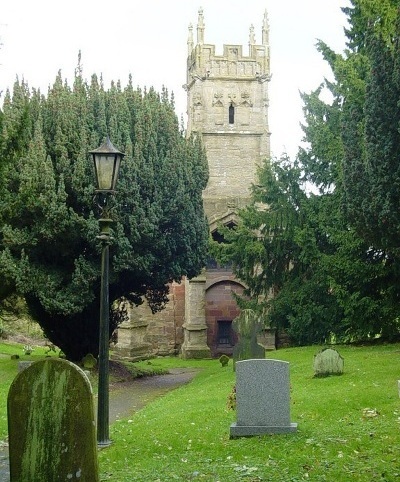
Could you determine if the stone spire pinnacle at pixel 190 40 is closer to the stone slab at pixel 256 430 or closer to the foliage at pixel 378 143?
the foliage at pixel 378 143

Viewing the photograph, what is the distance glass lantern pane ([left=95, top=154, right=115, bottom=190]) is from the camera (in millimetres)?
10336

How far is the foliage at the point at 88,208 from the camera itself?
21094 millimetres

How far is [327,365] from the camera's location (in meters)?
16.7

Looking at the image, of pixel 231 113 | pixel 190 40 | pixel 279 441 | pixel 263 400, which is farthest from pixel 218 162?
pixel 279 441

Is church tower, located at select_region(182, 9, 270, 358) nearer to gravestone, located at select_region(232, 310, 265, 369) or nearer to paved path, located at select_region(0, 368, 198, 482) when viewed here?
paved path, located at select_region(0, 368, 198, 482)

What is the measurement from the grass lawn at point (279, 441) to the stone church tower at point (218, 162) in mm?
20826

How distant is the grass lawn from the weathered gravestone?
1585 mm

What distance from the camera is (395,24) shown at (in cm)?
1533

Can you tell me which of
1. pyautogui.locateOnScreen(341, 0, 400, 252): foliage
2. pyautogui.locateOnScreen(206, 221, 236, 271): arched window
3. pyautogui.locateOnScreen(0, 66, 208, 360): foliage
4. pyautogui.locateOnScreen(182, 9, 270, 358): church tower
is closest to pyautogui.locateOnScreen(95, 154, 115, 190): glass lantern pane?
pyautogui.locateOnScreen(341, 0, 400, 252): foliage

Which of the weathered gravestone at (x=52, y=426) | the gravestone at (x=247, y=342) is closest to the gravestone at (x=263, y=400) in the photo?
the weathered gravestone at (x=52, y=426)

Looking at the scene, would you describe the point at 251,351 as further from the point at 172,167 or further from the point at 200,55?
the point at 200,55

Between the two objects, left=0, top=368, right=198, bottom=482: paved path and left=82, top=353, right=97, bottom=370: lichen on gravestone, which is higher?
left=82, top=353, right=97, bottom=370: lichen on gravestone

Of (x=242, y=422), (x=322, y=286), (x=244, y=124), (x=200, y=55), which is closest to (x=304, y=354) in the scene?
(x=322, y=286)

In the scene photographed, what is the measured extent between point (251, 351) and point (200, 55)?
80.8ft
